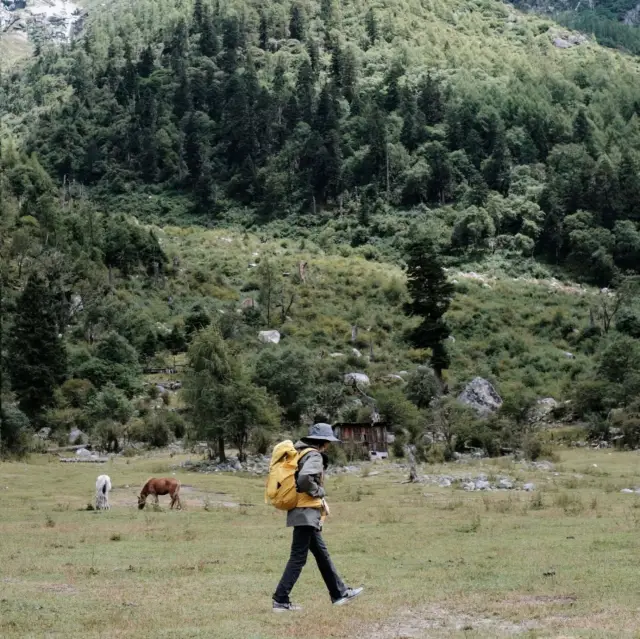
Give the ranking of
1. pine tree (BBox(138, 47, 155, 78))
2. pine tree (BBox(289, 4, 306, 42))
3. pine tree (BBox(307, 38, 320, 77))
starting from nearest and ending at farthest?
1. pine tree (BBox(307, 38, 320, 77))
2. pine tree (BBox(138, 47, 155, 78))
3. pine tree (BBox(289, 4, 306, 42))

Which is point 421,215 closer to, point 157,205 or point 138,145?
point 157,205

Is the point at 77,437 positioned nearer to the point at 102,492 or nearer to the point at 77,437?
the point at 77,437

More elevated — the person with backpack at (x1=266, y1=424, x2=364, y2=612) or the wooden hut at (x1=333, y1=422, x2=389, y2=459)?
the person with backpack at (x1=266, y1=424, x2=364, y2=612)

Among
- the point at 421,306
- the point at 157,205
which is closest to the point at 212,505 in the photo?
the point at 421,306

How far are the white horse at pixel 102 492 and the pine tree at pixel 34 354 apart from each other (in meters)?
30.0

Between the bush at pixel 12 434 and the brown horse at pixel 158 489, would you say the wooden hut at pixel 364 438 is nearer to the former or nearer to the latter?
the bush at pixel 12 434

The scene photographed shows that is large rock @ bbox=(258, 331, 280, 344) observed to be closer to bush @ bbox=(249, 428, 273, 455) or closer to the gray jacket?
bush @ bbox=(249, 428, 273, 455)

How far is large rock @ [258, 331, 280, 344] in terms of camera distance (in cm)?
6801

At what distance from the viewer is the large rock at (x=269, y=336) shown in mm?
68006

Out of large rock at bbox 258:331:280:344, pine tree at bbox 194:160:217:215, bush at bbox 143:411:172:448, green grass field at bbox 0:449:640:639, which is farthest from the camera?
pine tree at bbox 194:160:217:215

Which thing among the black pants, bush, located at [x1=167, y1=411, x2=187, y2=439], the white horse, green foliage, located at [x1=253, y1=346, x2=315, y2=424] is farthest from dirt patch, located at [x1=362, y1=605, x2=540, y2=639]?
green foliage, located at [x1=253, y1=346, x2=315, y2=424]

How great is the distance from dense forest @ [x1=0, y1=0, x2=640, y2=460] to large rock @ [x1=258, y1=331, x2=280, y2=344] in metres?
1.57

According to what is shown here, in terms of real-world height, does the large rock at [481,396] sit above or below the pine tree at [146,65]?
below

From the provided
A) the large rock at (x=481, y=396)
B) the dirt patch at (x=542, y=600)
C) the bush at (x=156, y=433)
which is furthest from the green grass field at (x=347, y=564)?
the large rock at (x=481, y=396)
